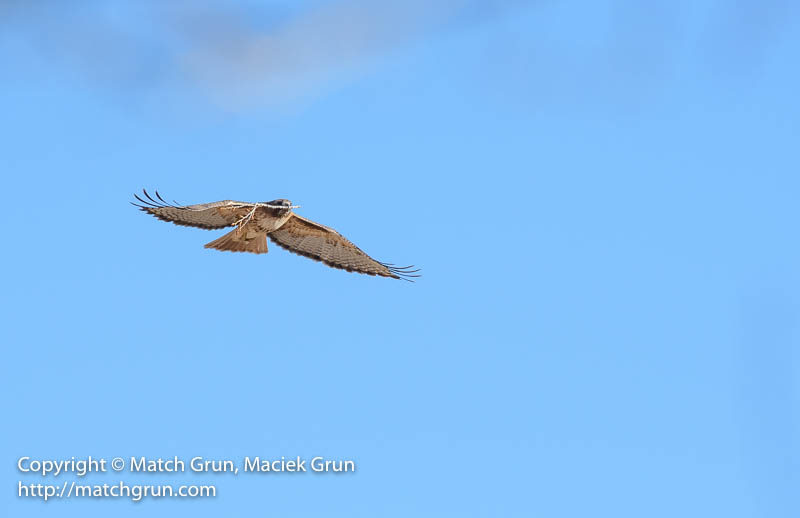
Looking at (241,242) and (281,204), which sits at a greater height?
(281,204)

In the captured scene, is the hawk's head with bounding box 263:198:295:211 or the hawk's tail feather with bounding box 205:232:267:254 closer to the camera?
the hawk's head with bounding box 263:198:295:211

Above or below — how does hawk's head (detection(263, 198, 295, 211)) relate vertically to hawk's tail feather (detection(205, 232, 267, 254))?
above

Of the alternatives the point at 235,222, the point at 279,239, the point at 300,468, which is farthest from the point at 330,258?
the point at 300,468

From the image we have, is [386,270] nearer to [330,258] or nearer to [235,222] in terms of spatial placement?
[330,258]

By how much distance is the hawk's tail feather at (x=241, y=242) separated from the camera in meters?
25.3

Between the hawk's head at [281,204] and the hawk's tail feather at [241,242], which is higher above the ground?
the hawk's head at [281,204]

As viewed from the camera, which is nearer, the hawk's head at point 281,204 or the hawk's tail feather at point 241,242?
the hawk's head at point 281,204

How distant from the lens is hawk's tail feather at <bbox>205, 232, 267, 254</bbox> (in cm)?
2534

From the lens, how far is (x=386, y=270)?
91.9 ft

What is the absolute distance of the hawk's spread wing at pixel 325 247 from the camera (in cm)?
2716

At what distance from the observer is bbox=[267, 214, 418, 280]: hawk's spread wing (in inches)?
1069

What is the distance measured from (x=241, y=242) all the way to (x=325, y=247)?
2.91 metres

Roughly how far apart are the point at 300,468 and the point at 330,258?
22.3 ft

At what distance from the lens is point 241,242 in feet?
83.9
